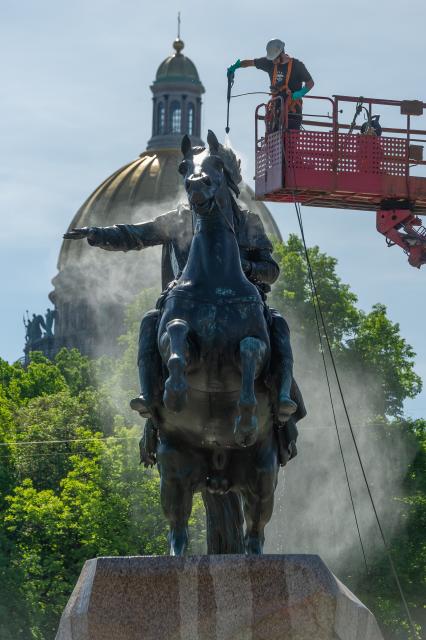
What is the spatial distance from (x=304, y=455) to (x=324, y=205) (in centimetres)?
1682

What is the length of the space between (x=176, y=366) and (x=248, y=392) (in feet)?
1.82

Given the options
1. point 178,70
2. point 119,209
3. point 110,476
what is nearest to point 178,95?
point 178,70

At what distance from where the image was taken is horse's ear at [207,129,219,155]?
15828 mm

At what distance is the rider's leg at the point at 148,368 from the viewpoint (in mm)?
15117

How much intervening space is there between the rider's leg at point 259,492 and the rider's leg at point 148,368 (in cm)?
94

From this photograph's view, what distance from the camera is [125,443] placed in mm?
52125

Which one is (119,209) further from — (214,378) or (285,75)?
(214,378)

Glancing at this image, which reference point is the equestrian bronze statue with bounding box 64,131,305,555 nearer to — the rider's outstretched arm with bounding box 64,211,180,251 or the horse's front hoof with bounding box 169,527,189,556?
the horse's front hoof with bounding box 169,527,189,556

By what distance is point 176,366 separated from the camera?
14352 millimetres

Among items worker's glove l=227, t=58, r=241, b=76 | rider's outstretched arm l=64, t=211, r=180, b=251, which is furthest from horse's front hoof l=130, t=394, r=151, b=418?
worker's glove l=227, t=58, r=241, b=76

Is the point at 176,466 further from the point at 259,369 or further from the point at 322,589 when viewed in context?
the point at 322,589

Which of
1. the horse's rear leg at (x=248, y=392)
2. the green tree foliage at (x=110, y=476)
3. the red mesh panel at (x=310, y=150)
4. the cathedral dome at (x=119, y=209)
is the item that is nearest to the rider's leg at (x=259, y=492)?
the horse's rear leg at (x=248, y=392)

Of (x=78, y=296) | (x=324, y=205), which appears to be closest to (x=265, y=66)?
(x=324, y=205)

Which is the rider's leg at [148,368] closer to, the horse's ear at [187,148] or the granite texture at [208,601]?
the horse's ear at [187,148]
